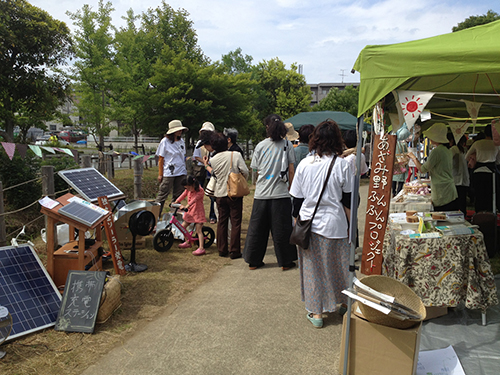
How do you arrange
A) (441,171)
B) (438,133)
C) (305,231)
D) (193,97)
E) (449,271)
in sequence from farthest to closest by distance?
(193,97), (441,171), (438,133), (449,271), (305,231)

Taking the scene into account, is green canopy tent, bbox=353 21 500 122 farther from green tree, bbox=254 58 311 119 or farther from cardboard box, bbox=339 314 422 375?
green tree, bbox=254 58 311 119

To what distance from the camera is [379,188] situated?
3062mm

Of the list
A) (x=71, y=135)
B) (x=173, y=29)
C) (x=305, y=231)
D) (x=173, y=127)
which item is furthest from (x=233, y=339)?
(x=71, y=135)

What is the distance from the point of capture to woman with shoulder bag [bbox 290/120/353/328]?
328cm

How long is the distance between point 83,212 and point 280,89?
1023 inches

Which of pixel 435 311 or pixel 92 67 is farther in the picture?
pixel 92 67

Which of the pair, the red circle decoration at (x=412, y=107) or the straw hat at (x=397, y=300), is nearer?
the straw hat at (x=397, y=300)

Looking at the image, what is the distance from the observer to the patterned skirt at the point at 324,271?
335 centimetres

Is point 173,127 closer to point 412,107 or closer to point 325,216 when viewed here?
point 325,216

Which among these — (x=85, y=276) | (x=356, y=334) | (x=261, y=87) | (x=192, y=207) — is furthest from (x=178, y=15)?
(x=356, y=334)

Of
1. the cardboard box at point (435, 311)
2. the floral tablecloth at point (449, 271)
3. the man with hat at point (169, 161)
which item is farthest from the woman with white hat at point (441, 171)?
the man with hat at point (169, 161)

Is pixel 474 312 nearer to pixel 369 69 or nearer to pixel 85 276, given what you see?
pixel 369 69

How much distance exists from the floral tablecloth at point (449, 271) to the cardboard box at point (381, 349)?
42.4 inches

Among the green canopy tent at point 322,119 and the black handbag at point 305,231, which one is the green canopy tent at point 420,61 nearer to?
the black handbag at point 305,231
